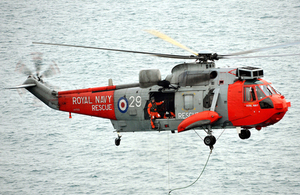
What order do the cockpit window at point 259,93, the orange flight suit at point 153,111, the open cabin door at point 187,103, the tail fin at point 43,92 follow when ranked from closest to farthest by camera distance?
the cockpit window at point 259,93, the open cabin door at point 187,103, the orange flight suit at point 153,111, the tail fin at point 43,92

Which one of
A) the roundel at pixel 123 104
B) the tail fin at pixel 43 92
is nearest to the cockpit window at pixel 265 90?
the roundel at pixel 123 104

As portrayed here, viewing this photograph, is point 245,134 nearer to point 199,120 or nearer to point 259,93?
point 259,93

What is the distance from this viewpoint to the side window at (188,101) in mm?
24125

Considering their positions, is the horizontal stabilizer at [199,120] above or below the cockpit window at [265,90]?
below

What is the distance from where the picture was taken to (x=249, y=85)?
23.0 m

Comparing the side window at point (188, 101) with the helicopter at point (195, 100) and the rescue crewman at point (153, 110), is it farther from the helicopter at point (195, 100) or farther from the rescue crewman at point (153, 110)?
the rescue crewman at point (153, 110)

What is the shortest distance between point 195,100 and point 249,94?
8.90 ft

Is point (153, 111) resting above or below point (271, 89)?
below

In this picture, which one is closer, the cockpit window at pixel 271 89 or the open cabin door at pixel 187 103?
the cockpit window at pixel 271 89

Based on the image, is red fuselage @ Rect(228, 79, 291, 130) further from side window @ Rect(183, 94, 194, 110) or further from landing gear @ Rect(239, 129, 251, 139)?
side window @ Rect(183, 94, 194, 110)

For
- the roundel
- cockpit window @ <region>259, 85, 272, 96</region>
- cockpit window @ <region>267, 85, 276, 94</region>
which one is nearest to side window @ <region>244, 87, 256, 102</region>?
cockpit window @ <region>259, 85, 272, 96</region>

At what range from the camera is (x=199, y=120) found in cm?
2298

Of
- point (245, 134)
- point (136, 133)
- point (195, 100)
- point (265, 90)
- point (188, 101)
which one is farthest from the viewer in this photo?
point (136, 133)

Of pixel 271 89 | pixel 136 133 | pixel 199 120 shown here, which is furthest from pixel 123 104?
pixel 136 133
